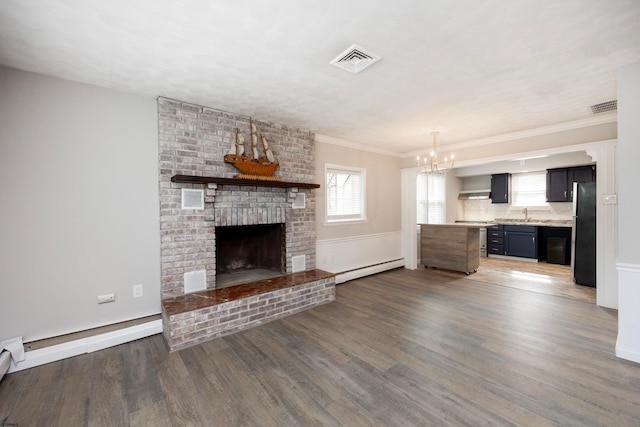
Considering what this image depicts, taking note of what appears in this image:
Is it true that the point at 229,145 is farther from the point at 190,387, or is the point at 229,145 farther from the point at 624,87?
the point at 624,87

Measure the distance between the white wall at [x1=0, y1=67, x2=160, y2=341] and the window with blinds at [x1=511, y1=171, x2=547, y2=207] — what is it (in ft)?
25.6

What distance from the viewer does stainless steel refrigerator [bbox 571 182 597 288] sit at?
4215 mm

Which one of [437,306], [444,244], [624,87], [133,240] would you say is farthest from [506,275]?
[133,240]

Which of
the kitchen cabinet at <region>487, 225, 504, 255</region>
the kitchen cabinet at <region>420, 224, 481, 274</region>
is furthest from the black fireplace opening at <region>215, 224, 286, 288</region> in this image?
the kitchen cabinet at <region>487, 225, 504, 255</region>

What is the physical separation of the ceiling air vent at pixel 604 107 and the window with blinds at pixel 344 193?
3.11 metres

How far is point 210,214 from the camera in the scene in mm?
3203

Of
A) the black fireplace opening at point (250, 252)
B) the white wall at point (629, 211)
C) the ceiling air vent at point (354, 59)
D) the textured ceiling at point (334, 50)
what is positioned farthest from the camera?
the black fireplace opening at point (250, 252)

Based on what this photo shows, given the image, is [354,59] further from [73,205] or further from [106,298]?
[106,298]

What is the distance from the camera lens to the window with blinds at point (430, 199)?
6.58m

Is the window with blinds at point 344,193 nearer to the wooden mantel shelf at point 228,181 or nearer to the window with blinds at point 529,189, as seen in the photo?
the wooden mantel shelf at point 228,181

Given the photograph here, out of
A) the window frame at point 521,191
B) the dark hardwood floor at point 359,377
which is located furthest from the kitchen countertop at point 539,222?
the dark hardwood floor at point 359,377

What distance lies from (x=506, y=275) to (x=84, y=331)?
6.18 m

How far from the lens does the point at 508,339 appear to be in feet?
8.70

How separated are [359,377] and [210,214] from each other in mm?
2295
